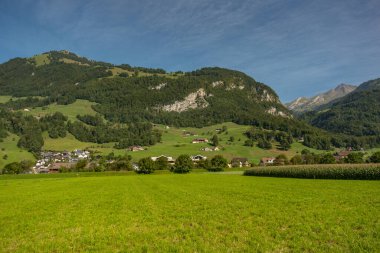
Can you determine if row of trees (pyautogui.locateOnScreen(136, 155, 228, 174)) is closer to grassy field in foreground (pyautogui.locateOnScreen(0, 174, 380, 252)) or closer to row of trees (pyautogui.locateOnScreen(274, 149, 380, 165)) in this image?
row of trees (pyautogui.locateOnScreen(274, 149, 380, 165))

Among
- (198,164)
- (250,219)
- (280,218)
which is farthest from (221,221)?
(198,164)

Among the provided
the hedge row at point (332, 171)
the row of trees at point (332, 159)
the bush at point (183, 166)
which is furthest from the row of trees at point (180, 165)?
the hedge row at point (332, 171)

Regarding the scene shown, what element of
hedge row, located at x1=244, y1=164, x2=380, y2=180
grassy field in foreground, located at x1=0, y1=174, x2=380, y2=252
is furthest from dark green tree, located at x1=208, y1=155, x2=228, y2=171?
grassy field in foreground, located at x1=0, y1=174, x2=380, y2=252

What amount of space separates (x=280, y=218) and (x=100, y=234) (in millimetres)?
9902

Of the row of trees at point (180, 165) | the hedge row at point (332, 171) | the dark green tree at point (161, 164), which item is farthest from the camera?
the dark green tree at point (161, 164)

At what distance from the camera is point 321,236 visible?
14.4 m

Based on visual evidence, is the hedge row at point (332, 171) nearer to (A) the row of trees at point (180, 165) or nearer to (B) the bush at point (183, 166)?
(B) the bush at point (183, 166)

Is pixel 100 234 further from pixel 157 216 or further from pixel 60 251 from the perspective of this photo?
pixel 157 216

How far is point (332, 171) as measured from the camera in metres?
67.4

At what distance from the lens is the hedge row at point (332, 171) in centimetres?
6028

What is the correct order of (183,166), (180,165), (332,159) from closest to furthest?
(183,166), (180,165), (332,159)

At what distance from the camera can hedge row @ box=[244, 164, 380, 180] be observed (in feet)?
198

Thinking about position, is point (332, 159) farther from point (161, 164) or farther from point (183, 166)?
point (161, 164)

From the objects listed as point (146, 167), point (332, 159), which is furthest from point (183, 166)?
point (332, 159)
